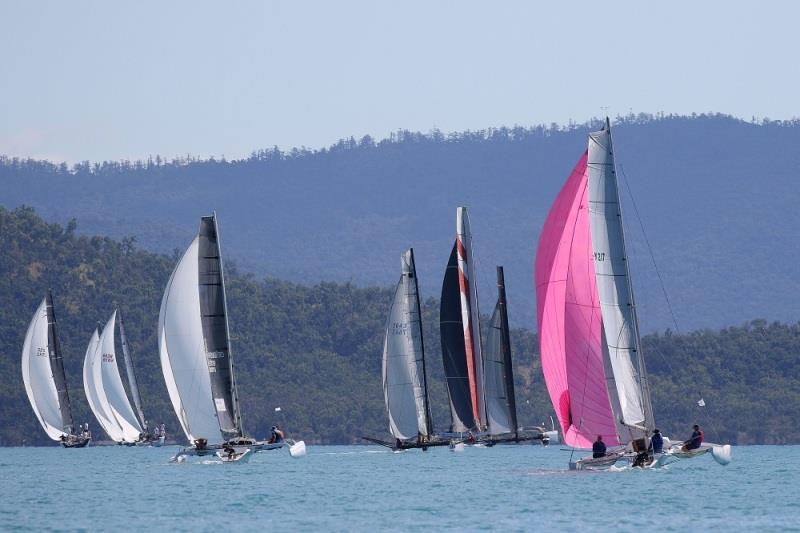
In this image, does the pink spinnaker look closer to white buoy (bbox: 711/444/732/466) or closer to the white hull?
white buoy (bbox: 711/444/732/466)

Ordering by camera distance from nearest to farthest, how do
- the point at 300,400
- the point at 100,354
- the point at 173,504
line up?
the point at 173,504, the point at 100,354, the point at 300,400

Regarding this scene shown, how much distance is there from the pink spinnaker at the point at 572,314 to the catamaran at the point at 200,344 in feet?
47.4

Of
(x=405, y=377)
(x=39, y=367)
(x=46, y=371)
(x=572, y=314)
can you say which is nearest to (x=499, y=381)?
(x=405, y=377)

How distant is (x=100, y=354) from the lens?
90.1m

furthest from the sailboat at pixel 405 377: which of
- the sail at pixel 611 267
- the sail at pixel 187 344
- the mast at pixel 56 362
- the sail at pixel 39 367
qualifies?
the sail at pixel 39 367

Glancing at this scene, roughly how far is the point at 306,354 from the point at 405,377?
62052mm

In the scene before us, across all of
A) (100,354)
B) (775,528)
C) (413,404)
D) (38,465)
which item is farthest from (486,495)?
(100,354)

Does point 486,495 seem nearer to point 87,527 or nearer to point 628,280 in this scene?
point 628,280

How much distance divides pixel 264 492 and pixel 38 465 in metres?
23.2

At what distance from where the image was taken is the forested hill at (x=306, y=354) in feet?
367

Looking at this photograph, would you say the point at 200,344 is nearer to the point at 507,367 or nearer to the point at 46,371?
the point at 507,367

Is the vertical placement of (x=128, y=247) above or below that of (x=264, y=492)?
above

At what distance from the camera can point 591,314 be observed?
46969 millimetres

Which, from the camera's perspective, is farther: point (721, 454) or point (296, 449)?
point (296, 449)
